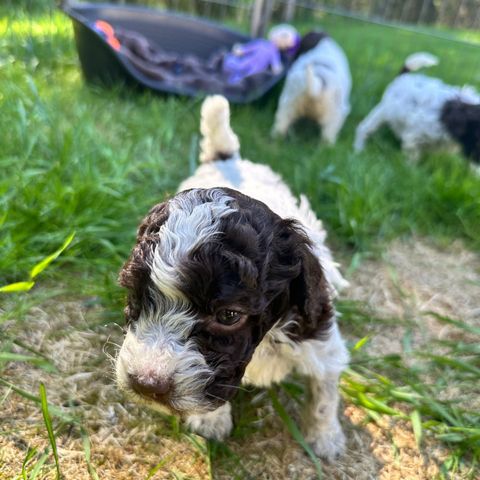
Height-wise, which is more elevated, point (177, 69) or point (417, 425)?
point (177, 69)

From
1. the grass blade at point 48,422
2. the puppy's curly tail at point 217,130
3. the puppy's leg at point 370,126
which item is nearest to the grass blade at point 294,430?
the grass blade at point 48,422

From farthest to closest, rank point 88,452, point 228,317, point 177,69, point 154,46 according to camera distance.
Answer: point 154,46 → point 177,69 → point 88,452 → point 228,317

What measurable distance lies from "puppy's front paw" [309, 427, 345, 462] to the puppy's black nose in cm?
95

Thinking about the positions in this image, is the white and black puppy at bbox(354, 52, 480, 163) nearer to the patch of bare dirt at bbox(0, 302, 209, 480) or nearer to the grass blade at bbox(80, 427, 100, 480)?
the patch of bare dirt at bbox(0, 302, 209, 480)

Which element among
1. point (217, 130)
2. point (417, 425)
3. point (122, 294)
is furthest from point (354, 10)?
point (417, 425)

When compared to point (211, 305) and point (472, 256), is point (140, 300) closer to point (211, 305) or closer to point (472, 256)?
Answer: point (211, 305)

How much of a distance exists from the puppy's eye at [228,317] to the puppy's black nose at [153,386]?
240 millimetres

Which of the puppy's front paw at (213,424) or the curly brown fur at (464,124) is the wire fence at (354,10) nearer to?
the curly brown fur at (464,124)

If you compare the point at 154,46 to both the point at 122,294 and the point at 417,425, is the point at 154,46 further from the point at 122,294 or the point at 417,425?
the point at 417,425

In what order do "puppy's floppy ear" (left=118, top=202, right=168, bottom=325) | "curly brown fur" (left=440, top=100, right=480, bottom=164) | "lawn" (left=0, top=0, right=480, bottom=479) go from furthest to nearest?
"curly brown fur" (left=440, top=100, right=480, bottom=164) < "lawn" (left=0, top=0, right=480, bottom=479) < "puppy's floppy ear" (left=118, top=202, right=168, bottom=325)

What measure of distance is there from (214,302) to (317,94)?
4107mm

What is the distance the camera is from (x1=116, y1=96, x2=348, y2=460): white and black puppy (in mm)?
1521

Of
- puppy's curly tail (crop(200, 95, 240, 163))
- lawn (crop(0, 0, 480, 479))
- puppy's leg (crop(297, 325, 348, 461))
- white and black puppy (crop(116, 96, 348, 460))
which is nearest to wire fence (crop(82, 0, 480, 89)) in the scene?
lawn (crop(0, 0, 480, 479))

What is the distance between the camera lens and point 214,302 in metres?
1.53
